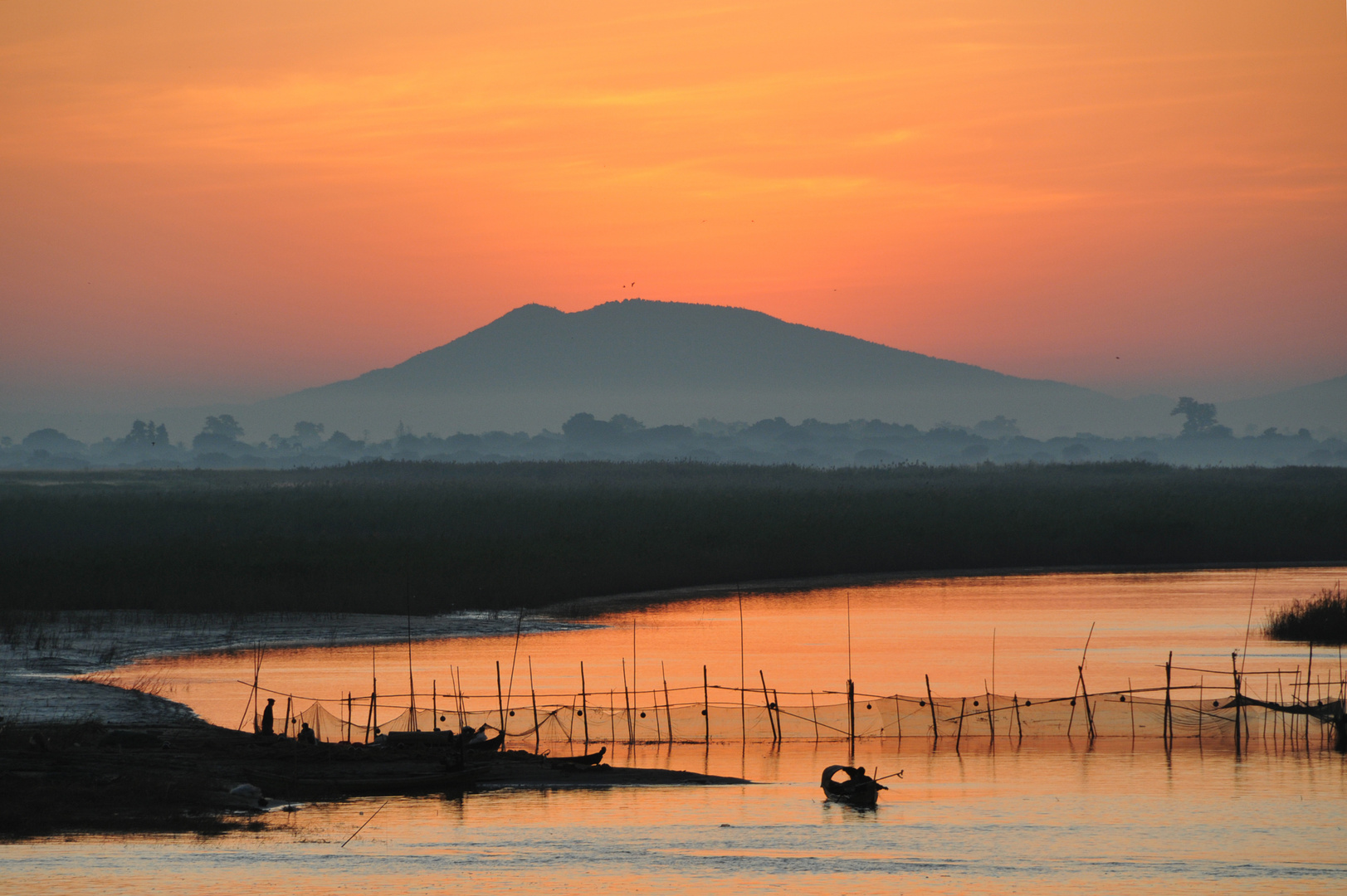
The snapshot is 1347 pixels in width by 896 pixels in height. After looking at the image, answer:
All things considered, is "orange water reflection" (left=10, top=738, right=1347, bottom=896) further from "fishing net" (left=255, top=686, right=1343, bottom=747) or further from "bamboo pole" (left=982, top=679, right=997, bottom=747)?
"fishing net" (left=255, top=686, right=1343, bottom=747)

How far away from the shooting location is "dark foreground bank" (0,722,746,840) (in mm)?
18547

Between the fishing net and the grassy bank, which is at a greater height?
the grassy bank

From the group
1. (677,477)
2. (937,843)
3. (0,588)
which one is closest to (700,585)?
(0,588)

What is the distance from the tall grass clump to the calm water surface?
3.16 metres

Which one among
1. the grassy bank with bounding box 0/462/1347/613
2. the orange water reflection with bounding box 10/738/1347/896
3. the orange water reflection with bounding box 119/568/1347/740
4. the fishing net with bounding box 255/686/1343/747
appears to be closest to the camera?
the orange water reflection with bounding box 10/738/1347/896

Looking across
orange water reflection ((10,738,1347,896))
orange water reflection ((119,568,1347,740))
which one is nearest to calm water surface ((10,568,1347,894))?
orange water reflection ((10,738,1347,896))

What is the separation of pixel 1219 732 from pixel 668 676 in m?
10.1

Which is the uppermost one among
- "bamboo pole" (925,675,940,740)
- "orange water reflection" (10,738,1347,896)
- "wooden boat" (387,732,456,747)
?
"wooden boat" (387,732,456,747)

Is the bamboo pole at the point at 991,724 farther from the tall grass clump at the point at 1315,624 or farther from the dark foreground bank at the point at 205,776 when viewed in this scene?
the tall grass clump at the point at 1315,624

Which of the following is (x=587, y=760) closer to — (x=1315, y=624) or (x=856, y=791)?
(x=856, y=791)

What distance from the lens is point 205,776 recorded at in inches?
768

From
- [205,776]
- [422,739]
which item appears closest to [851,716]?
[422,739]

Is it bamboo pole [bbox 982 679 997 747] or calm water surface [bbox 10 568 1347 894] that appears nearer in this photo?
calm water surface [bbox 10 568 1347 894]

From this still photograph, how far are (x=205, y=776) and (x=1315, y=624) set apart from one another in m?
24.8
